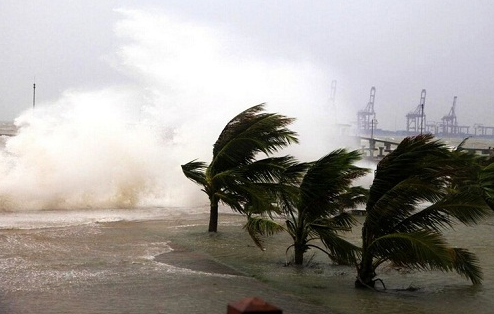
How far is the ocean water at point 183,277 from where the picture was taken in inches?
331

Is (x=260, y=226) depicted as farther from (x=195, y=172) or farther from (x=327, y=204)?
(x=195, y=172)

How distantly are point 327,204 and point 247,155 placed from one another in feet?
11.4

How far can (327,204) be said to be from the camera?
36.2 feet

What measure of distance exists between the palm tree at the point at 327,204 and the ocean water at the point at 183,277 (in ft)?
1.61

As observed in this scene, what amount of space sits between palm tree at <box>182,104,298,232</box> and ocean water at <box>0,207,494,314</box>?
3.57 ft

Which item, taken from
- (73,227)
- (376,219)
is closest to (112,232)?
(73,227)

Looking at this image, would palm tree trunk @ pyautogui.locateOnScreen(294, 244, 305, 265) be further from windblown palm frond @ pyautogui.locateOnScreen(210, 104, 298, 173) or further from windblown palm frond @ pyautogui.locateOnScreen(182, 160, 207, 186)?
windblown palm frond @ pyautogui.locateOnScreen(182, 160, 207, 186)

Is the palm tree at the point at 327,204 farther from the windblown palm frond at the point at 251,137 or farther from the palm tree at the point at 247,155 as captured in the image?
the windblown palm frond at the point at 251,137

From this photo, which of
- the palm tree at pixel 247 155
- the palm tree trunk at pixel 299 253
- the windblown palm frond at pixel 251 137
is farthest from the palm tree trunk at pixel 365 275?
the windblown palm frond at pixel 251 137

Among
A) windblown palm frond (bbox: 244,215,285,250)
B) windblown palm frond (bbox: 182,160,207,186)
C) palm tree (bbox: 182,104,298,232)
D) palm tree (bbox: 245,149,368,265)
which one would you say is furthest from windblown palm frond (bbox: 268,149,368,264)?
windblown palm frond (bbox: 182,160,207,186)

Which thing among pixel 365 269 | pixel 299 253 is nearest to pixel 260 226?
pixel 299 253

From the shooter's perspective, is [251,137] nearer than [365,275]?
No

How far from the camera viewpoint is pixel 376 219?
9617 millimetres

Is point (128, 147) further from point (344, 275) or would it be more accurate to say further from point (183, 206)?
point (344, 275)
